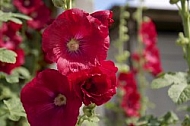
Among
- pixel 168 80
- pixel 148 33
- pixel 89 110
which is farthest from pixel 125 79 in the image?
pixel 89 110

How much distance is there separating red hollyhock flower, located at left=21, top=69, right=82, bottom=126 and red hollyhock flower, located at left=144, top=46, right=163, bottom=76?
179cm

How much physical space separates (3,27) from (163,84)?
65 cm

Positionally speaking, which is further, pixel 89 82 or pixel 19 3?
pixel 19 3

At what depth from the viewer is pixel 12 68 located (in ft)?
4.86

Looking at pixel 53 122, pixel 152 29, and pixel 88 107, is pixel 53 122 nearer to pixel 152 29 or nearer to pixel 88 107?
pixel 88 107

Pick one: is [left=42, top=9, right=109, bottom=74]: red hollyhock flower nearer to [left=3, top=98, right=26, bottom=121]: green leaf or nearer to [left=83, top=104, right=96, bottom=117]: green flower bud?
[left=83, top=104, right=96, bottom=117]: green flower bud

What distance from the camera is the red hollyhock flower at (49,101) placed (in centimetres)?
91

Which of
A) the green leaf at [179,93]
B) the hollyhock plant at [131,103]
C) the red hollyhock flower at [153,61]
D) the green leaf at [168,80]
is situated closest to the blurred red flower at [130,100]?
the hollyhock plant at [131,103]

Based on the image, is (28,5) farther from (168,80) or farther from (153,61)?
(153,61)

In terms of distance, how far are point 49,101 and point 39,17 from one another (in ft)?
3.25

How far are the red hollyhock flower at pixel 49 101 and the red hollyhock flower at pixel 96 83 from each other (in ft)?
0.05

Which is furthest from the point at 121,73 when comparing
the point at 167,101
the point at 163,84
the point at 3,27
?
the point at 167,101

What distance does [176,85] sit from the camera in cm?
119

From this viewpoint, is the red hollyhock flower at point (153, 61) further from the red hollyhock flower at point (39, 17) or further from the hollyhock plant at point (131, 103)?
the red hollyhock flower at point (39, 17)
